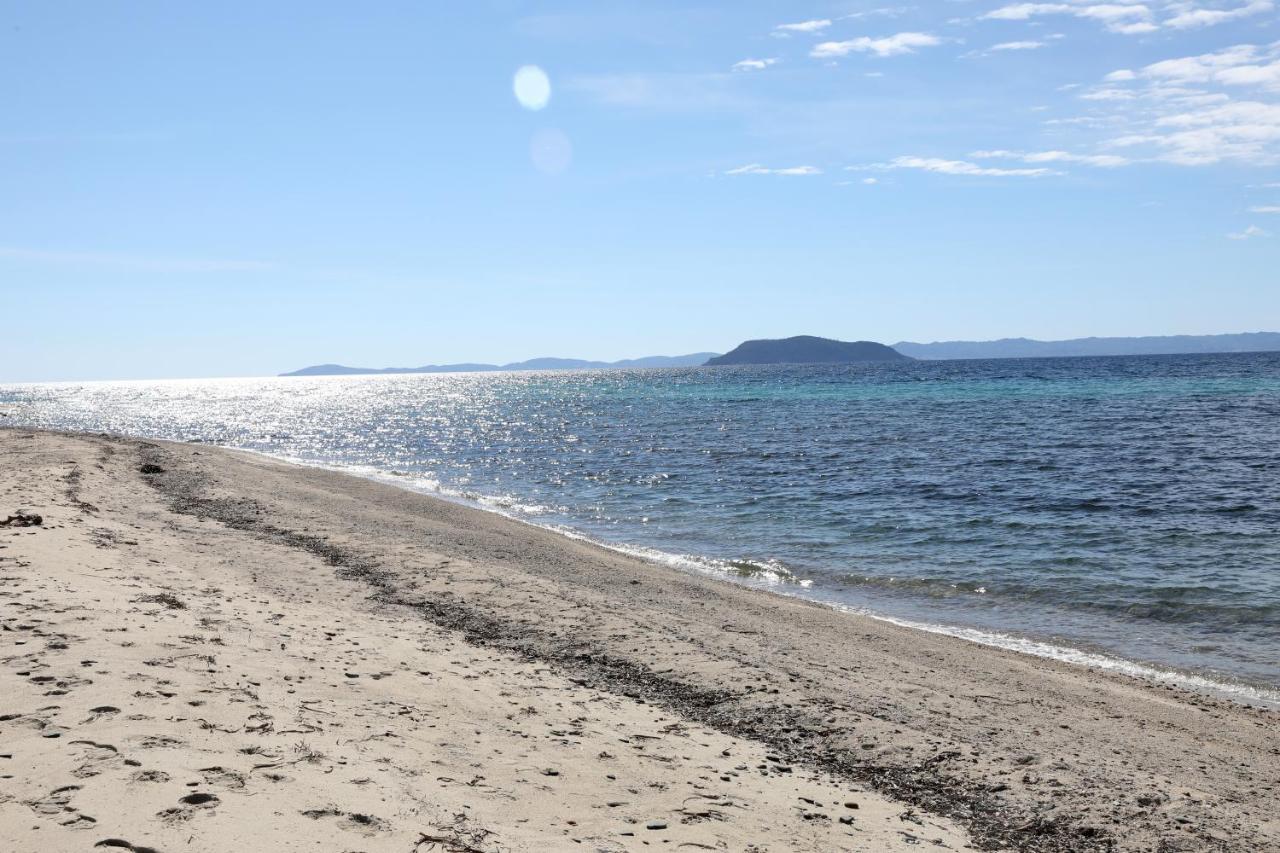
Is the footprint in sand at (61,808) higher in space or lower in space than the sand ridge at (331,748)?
higher

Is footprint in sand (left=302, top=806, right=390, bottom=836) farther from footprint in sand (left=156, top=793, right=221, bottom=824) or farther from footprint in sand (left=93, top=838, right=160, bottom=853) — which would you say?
footprint in sand (left=93, top=838, right=160, bottom=853)

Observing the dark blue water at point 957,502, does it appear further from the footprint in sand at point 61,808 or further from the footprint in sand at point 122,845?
the footprint in sand at point 61,808

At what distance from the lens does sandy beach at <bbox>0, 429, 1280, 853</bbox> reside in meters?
5.39

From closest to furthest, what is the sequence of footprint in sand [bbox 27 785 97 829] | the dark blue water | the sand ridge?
1. footprint in sand [bbox 27 785 97 829]
2. the sand ridge
3. the dark blue water

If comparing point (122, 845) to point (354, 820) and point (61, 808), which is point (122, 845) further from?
point (354, 820)

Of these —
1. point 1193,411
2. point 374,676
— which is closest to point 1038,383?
point 1193,411

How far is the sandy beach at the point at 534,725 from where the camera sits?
5391mm

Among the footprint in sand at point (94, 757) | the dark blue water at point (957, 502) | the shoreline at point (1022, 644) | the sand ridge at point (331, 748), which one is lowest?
the shoreline at point (1022, 644)

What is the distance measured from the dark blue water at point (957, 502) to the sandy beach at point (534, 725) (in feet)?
10.4

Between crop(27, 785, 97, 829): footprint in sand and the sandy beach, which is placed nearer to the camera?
crop(27, 785, 97, 829): footprint in sand

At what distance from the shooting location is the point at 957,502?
25125 mm

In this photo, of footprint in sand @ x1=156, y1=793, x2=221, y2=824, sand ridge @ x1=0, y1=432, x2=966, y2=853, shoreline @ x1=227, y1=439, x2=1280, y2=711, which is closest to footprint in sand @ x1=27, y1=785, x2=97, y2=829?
sand ridge @ x1=0, y1=432, x2=966, y2=853

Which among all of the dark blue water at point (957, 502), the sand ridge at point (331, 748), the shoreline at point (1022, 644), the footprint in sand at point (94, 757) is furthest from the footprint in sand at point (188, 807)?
the dark blue water at point (957, 502)

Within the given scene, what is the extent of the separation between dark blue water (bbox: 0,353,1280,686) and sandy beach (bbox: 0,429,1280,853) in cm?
318
